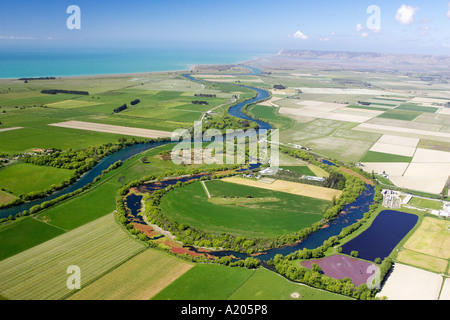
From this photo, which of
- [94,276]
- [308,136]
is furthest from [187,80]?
[94,276]

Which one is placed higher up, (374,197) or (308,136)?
(308,136)

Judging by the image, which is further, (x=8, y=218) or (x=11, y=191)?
(x=11, y=191)

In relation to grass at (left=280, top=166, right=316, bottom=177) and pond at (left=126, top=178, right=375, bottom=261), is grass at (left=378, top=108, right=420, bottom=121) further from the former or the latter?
pond at (left=126, top=178, right=375, bottom=261)

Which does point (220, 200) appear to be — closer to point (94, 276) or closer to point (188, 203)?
point (188, 203)
